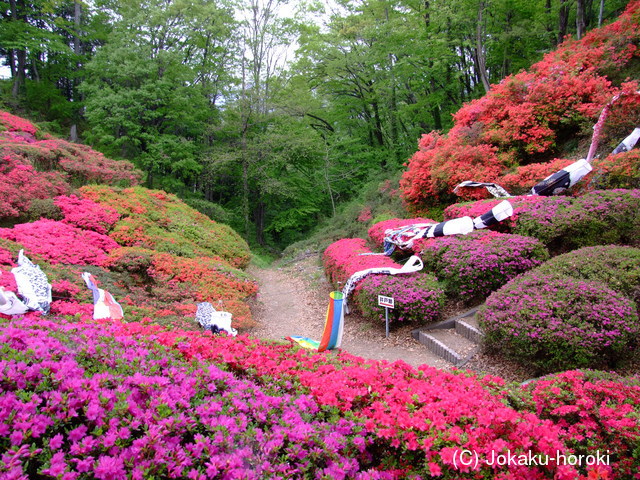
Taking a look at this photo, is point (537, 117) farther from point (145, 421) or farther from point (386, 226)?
point (145, 421)

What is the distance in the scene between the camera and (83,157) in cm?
1056

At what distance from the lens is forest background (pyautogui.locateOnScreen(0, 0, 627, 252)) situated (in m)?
13.5

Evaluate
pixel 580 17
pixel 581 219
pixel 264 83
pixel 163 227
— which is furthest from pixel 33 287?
pixel 264 83

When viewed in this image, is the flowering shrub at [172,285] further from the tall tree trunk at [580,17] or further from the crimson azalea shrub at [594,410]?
the tall tree trunk at [580,17]

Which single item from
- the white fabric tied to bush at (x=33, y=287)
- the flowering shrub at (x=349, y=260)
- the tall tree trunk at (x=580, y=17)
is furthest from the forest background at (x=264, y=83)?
the white fabric tied to bush at (x=33, y=287)

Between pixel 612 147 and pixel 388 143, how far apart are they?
11.1 meters

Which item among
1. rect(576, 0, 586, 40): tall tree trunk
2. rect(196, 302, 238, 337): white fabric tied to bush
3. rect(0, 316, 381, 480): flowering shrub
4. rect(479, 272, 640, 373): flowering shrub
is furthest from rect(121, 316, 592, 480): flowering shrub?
rect(576, 0, 586, 40): tall tree trunk

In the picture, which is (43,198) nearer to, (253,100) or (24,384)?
(24,384)

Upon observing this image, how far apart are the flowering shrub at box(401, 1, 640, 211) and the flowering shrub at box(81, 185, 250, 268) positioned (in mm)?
5515

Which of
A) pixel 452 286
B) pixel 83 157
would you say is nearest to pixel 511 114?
Answer: pixel 452 286

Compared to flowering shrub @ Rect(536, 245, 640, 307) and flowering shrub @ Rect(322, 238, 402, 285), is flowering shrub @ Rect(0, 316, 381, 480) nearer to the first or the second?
flowering shrub @ Rect(536, 245, 640, 307)

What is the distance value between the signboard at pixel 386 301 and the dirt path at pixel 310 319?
2.13 ft

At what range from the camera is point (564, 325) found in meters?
3.79

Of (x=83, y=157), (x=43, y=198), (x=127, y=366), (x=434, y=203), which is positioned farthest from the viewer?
(x=83, y=157)
